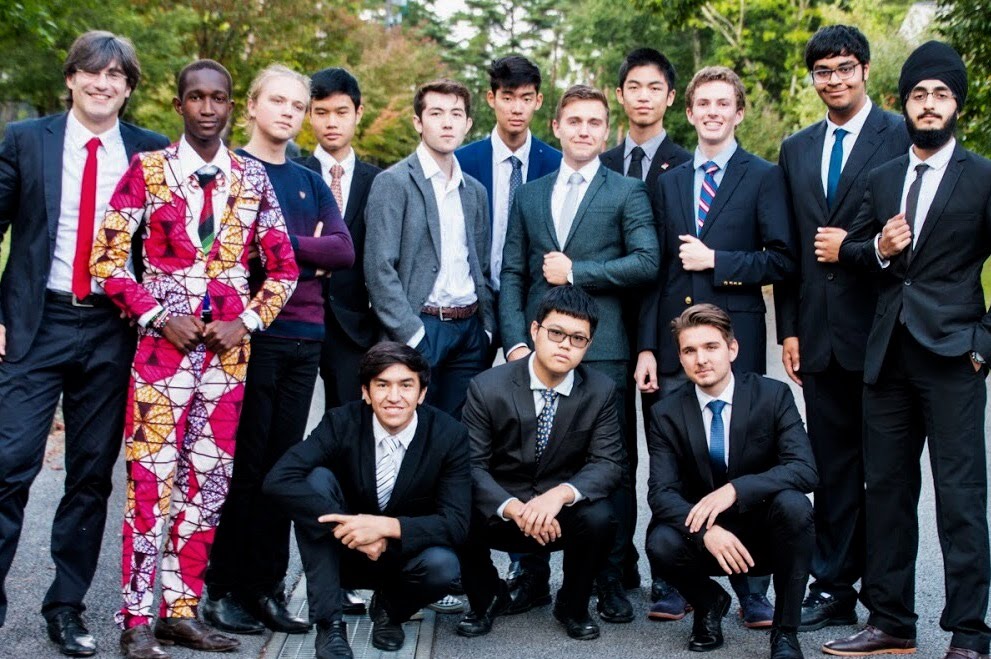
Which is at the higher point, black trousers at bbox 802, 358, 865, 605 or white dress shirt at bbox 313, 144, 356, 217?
white dress shirt at bbox 313, 144, 356, 217

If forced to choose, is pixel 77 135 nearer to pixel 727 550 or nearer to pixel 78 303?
pixel 78 303

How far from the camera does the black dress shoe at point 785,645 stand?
5184mm

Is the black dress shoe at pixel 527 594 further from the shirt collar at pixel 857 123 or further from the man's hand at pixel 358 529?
the shirt collar at pixel 857 123

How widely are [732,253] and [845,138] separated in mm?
785

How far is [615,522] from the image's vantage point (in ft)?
18.6

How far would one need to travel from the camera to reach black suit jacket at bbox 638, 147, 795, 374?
19.6 ft

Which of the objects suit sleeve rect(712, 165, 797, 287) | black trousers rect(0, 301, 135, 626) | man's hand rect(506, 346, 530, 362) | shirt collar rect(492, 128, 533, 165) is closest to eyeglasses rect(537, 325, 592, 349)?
man's hand rect(506, 346, 530, 362)

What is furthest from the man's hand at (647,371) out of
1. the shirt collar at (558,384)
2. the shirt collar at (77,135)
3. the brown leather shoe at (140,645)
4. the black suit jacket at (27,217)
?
the black suit jacket at (27,217)

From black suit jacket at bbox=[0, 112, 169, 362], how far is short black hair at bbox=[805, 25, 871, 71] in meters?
3.46

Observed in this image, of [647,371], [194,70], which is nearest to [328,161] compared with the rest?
[194,70]

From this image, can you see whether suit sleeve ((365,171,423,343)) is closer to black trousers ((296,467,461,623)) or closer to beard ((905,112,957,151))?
black trousers ((296,467,461,623))

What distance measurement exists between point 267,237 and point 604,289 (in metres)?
1.76

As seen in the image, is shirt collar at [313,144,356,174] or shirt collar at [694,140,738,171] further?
shirt collar at [313,144,356,174]

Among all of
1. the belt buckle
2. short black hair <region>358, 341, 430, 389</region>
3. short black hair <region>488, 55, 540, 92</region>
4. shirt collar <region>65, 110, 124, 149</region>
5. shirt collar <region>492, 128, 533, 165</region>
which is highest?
short black hair <region>488, 55, 540, 92</region>
